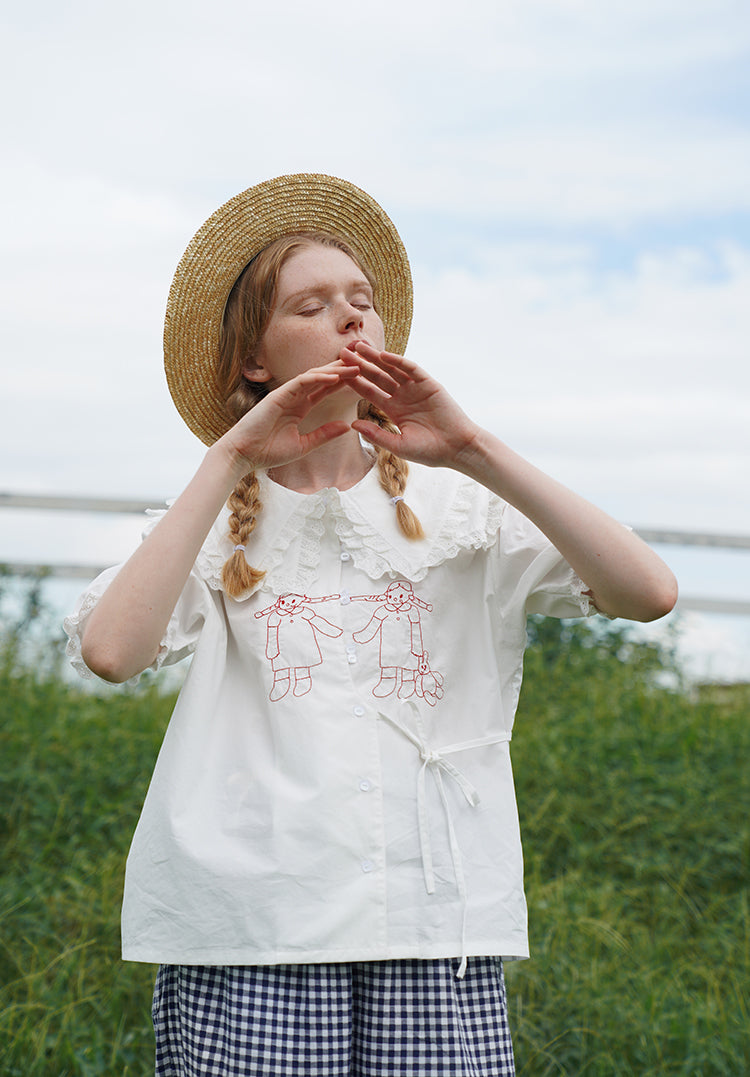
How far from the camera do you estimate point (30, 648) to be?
5.41m

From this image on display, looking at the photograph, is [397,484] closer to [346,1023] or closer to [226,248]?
[226,248]

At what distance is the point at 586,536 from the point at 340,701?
512mm

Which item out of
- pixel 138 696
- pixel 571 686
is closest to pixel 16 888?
pixel 138 696

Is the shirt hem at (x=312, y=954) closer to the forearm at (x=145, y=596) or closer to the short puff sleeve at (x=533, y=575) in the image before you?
the forearm at (x=145, y=596)

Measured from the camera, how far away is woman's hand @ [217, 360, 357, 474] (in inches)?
73.5

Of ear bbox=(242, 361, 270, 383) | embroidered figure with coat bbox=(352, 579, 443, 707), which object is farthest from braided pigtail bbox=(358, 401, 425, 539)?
ear bbox=(242, 361, 270, 383)

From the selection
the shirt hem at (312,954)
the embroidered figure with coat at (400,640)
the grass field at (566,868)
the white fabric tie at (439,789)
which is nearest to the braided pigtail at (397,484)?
the embroidered figure with coat at (400,640)

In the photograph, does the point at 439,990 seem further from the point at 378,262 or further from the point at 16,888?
the point at 16,888

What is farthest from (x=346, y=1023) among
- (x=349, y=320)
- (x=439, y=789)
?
(x=349, y=320)

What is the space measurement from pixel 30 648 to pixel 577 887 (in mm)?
3011

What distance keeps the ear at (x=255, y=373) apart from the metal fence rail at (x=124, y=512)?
3914mm

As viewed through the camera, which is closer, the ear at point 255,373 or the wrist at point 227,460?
the wrist at point 227,460

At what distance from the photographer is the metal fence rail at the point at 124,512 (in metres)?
6.11

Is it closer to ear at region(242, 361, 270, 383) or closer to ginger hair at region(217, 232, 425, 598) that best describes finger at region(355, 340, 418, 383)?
ginger hair at region(217, 232, 425, 598)
